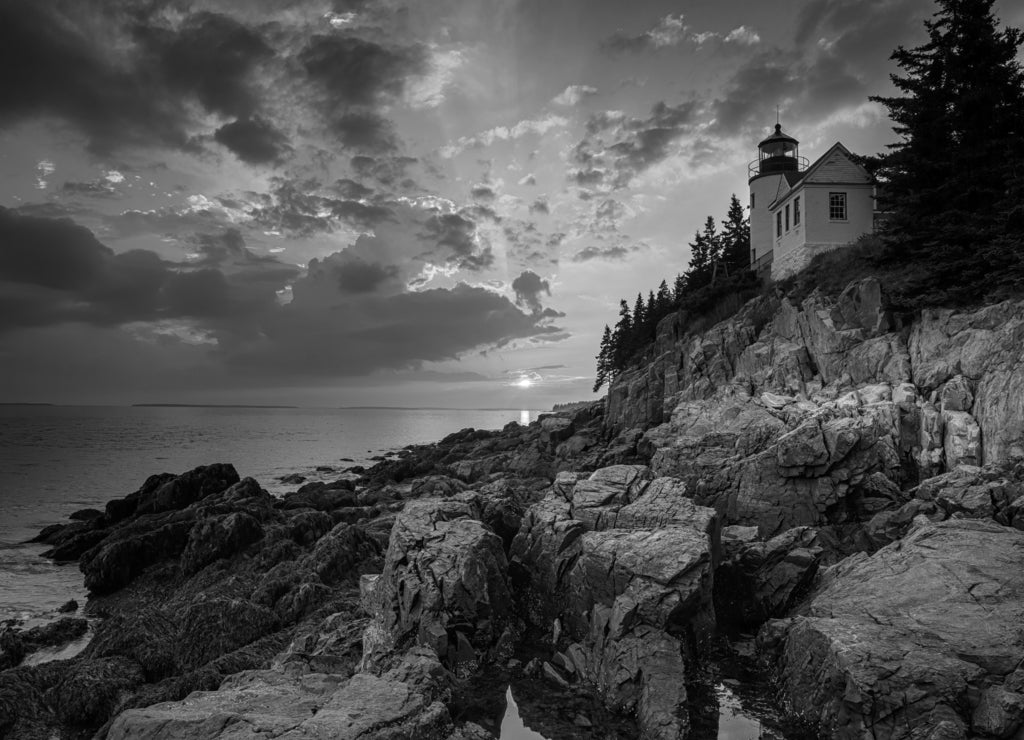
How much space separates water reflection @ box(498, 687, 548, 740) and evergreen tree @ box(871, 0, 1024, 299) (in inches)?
1037

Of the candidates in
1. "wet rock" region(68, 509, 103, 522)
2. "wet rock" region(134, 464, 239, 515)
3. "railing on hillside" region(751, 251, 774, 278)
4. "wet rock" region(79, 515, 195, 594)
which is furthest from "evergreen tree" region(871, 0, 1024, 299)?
"wet rock" region(68, 509, 103, 522)

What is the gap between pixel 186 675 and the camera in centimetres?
1219

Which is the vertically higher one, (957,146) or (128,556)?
(957,146)

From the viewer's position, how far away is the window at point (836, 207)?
3884cm

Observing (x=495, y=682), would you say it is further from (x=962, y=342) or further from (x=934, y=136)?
(x=934, y=136)

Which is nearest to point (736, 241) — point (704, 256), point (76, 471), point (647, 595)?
point (704, 256)

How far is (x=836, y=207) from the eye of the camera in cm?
3897

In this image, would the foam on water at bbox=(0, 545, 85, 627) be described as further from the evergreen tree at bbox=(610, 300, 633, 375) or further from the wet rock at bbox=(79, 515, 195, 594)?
the evergreen tree at bbox=(610, 300, 633, 375)

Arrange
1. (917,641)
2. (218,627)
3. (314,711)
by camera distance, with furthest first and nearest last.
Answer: (218,627) → (917,641) → (314,711)

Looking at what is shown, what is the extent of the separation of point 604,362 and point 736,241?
3314 cm

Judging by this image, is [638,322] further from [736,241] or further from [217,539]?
[217,539]

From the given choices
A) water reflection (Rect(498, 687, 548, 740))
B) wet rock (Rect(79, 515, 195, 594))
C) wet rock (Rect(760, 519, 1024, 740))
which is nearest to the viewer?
wet rock (Rect(760, 519, 1024, 740))

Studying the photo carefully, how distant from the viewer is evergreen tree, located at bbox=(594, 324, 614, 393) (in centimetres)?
8669

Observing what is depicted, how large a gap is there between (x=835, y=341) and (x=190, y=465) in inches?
2450
